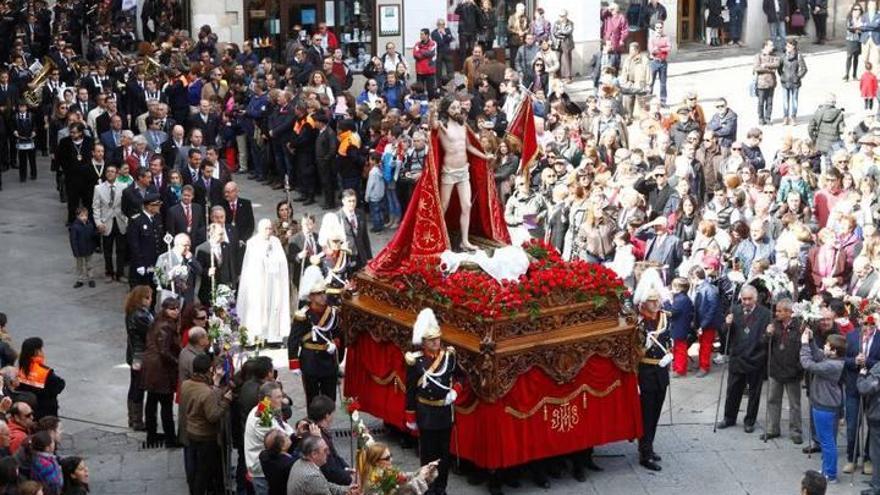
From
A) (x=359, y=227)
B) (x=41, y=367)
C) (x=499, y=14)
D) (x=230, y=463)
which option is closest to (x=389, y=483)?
(x=230, y=463)

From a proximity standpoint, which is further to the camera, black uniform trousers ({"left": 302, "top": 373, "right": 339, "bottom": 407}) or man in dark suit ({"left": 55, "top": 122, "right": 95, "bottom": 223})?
man in dark suit ({"left": 55, "top": 122, "right": 95, "bottom": 223})

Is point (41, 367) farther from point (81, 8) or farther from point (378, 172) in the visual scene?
point (81, 8)

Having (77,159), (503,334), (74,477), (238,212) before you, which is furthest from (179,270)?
(77,159)

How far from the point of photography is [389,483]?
13188mm

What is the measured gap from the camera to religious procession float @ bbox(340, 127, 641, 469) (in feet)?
54.1

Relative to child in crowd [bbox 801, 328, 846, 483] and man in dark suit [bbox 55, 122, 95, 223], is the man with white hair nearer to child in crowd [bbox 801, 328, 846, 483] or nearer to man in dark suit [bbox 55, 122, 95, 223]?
man in dark suit [bbox 55, 122, 95, 223]

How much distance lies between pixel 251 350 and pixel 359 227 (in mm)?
2048

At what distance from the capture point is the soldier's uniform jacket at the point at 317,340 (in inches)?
695

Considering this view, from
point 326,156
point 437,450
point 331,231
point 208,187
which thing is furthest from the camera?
point 326,156

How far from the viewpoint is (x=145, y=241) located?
2212 centimetres

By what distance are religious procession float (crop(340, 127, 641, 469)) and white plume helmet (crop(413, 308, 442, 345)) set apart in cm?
49

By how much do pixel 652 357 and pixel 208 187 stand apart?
867 centimetres

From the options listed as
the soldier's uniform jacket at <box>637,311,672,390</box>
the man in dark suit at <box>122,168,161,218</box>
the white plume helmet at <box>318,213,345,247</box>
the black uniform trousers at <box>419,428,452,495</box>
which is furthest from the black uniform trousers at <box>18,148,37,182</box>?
the soldier's uniform jacket at <box>637,311,672,390</box>

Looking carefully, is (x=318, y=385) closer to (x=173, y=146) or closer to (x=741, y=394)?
(x=741, y=394)
